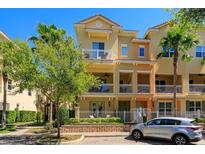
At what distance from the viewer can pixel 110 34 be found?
32094 mm

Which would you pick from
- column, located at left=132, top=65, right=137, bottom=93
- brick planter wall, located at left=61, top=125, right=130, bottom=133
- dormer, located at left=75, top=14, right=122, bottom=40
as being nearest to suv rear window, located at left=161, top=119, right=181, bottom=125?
brick planter wall, located at left=61, top=125, right=130, bottom=133

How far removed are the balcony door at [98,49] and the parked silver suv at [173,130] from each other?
1342 cm

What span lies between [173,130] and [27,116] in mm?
26789

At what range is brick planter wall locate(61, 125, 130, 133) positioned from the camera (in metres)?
23.3

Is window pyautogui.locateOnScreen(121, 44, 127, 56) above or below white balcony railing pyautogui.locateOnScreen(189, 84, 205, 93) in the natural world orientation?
above

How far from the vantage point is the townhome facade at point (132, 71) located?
101 feet

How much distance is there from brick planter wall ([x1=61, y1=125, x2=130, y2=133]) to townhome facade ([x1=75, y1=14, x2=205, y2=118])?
6628 millimetres

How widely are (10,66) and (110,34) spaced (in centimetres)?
1577

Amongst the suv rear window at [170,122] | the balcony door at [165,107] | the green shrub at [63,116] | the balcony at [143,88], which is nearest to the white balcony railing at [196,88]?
the balcony door at [165,107]

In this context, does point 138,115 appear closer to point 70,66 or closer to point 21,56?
point 70,66

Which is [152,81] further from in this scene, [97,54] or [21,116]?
[21,116]

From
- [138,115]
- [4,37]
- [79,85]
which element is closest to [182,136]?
[79,85]

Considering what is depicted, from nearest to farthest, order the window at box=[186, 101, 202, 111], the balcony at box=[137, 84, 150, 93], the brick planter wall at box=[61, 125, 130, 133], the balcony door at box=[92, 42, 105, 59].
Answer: the brick planter wall at box=[61, 125, 130, 133]
the balcony door at box=[92, 42, 105, 59]
the balcony at box=[137, 84, 150, 93]
the window at box=[186, 101, 202, 111]

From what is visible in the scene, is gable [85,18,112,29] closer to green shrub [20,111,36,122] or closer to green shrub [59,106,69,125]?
green shrub [59,106,69,125]
